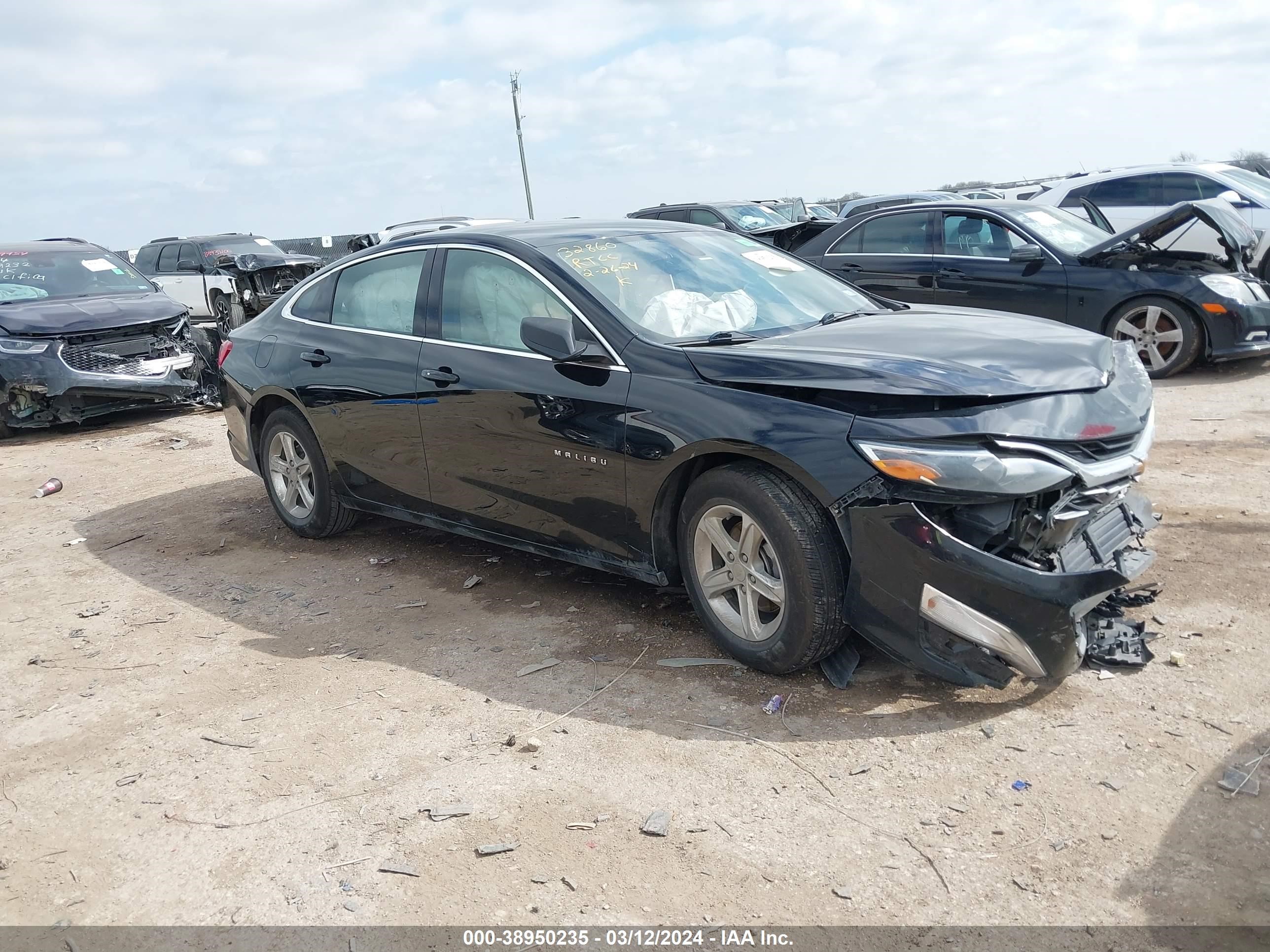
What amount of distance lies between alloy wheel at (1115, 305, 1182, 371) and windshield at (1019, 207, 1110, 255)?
0.73 meters

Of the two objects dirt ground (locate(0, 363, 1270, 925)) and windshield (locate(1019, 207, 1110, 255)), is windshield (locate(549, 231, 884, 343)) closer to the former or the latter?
dirt ground (locate(0, 363, 1270, 925))

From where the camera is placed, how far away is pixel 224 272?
13.5 m

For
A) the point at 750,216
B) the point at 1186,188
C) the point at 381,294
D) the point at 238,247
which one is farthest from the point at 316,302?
the point at 750,216

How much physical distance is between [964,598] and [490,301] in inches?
102

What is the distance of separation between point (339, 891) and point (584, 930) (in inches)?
29.3

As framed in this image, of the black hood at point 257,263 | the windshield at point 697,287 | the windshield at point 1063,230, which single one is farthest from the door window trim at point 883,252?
the black hood at point 257,263

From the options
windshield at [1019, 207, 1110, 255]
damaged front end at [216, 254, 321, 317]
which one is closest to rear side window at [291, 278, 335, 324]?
windshield at [1019, 207, 1110, 255]

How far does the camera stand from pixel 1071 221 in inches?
393

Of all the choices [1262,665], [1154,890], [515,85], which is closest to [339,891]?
[1154,890]

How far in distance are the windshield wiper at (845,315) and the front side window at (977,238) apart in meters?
5.18

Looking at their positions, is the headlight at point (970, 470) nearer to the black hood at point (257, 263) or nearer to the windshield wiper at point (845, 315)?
the windshield wiper at point (845, 315)

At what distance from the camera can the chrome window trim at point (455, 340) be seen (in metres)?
4.32

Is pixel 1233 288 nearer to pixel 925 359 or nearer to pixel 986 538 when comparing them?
pixel 925 359

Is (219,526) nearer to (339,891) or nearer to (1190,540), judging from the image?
(339,891)
